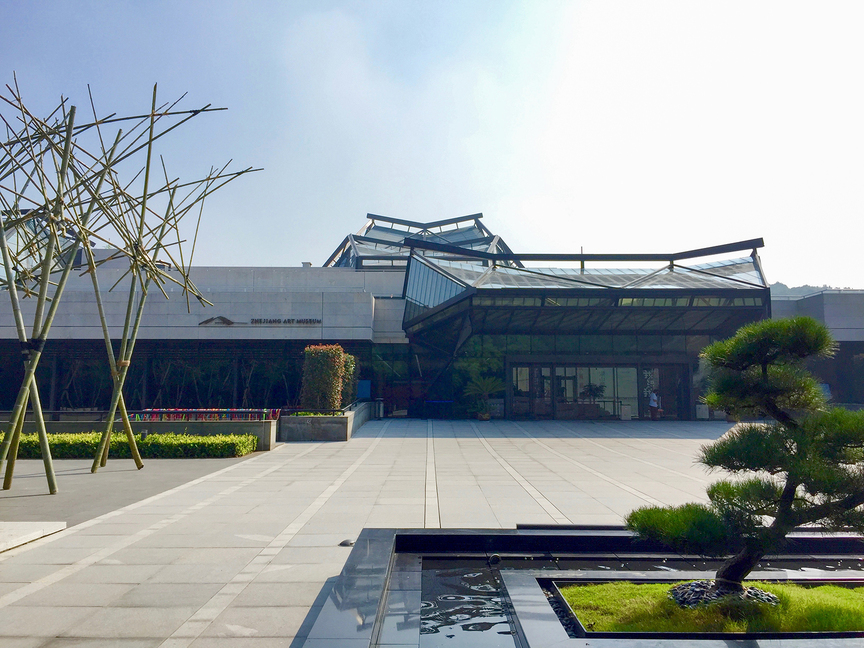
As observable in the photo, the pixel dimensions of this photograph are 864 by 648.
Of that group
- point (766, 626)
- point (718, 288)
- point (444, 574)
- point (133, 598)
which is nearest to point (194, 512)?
point (133, 598)

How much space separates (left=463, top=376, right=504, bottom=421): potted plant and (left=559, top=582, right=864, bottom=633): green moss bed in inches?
962

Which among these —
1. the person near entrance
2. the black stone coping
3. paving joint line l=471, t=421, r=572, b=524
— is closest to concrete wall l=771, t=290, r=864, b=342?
the person near entrance

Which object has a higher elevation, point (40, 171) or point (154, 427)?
point (40, 171)

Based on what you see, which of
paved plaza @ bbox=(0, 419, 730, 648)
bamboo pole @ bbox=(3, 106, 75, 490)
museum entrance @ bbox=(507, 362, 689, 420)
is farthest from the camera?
museum entrance @ bbox=(507, 362, 689, 420)

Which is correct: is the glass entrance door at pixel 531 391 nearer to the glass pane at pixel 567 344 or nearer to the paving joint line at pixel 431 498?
the glass pane at pixel 567 344

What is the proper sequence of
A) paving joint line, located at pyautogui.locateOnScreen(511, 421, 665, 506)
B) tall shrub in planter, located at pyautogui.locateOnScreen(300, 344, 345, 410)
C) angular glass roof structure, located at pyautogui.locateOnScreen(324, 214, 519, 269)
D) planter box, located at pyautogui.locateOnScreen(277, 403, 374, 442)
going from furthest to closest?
angular glass roof structure, located at pyautogui.locateOnScreen(324, 214, 519, 269), tall shrub in planter, located at pyautogui.locateOnScreen(300, 344, 345, 410), planter box, located at pyautogui.locateOnScreen(277, 403, 374, 442), paving joint line, located at pyautogui.locateOnScreen(511, 421, 665, 506)

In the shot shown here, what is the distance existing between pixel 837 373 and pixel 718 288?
Answer: 13944mm

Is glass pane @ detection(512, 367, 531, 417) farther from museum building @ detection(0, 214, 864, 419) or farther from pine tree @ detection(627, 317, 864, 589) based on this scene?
pine tree @ detection(627, 317, 864, 589)

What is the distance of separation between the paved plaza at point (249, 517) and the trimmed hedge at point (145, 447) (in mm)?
645

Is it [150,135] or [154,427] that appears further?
[154,427]

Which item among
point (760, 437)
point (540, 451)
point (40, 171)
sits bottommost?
point (540, 451)

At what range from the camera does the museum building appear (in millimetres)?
26391

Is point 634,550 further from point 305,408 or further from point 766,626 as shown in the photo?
point 305,408

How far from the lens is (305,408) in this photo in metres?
20.6
